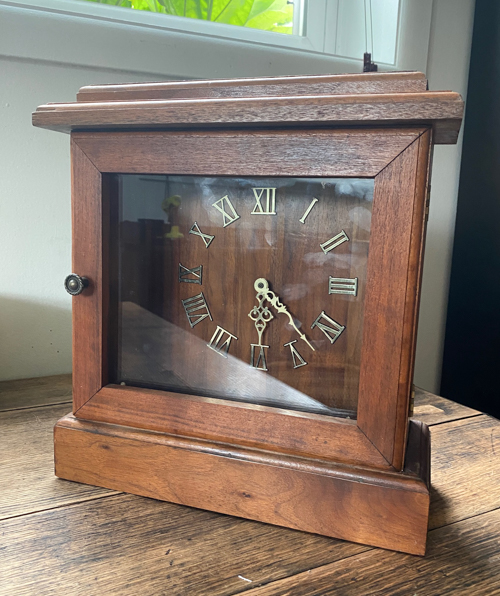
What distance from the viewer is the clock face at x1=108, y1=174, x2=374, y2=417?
2.05 feet

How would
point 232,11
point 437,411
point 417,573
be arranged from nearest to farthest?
point 417,573 < point 437,411 < point 232,11

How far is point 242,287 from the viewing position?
677 mm

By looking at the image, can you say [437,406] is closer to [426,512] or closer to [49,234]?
[426,512]

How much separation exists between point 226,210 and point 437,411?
2.07 feet

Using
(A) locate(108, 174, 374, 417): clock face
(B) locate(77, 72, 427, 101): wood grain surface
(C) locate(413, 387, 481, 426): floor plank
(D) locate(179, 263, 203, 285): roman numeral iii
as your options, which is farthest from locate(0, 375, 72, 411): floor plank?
(C) locate(413, 387, 481, 426): floor plank

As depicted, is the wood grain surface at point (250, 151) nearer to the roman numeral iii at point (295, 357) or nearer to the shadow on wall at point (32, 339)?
the roman numeral iii at point (295, 357)

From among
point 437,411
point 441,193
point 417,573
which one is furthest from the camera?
point 441,193

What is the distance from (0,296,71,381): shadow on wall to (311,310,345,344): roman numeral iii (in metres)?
0.72

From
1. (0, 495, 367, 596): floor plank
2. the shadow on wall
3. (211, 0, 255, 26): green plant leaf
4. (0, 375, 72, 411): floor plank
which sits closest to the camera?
(0, 495, 367, 596): floor plank

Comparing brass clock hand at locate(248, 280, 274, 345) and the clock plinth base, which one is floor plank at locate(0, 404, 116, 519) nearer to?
the clock plinth base

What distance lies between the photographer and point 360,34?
134 cm

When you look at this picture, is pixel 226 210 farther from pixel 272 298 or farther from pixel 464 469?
pixel 464 469

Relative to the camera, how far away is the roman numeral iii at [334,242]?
62cm

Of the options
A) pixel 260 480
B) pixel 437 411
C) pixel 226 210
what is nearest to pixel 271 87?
pixel 226 210
